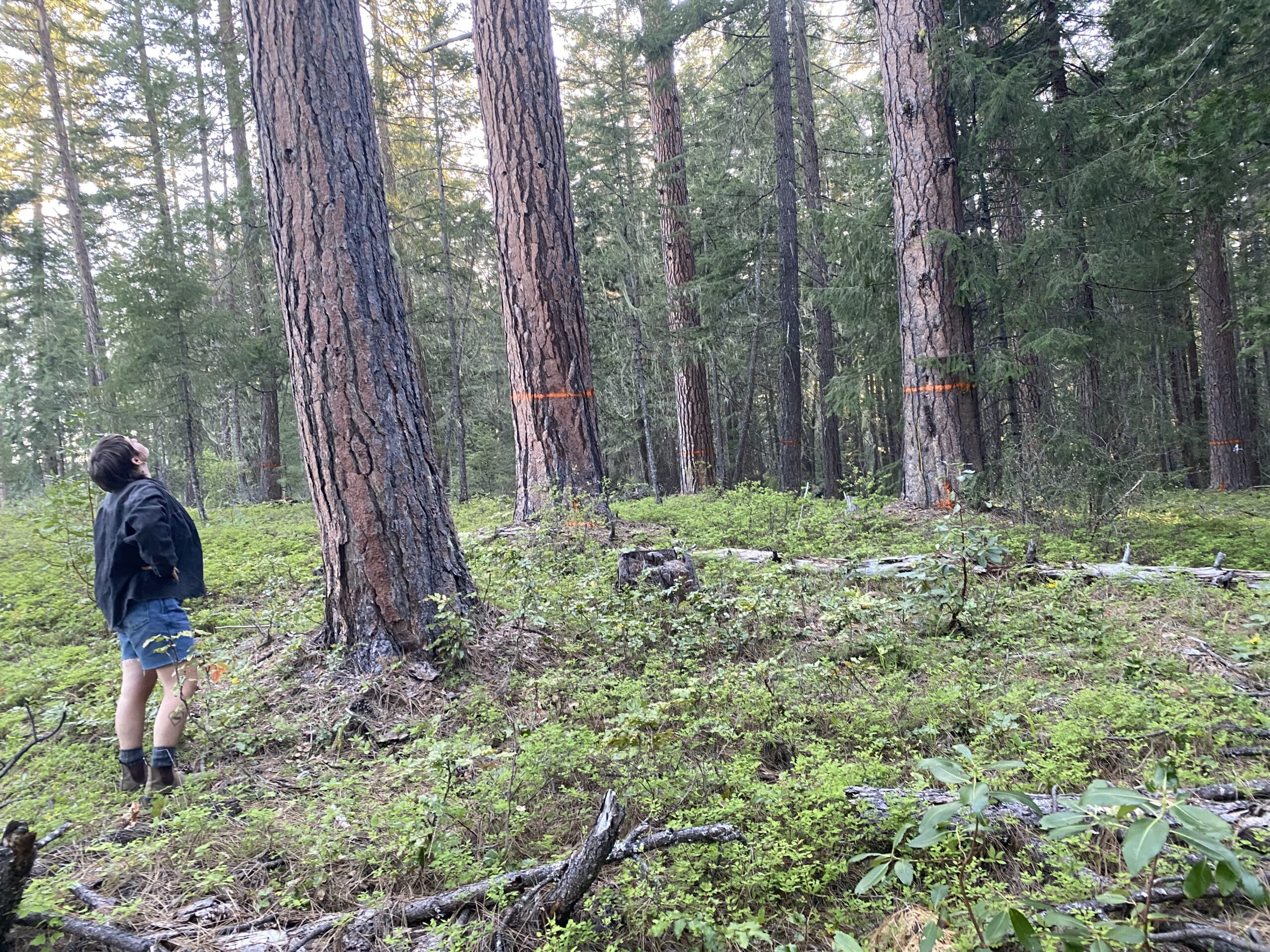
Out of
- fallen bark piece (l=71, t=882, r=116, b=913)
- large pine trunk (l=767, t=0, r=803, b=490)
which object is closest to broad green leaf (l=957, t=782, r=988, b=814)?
fallen bark piece (l=71, t=882, r=116, b=913)

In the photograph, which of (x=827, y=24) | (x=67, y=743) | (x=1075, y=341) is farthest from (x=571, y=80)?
(x=67, y=743)

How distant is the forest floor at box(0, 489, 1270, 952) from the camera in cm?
224

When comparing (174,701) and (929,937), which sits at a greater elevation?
(174,701)

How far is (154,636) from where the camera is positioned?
3.67m

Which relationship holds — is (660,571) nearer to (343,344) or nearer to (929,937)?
(343,344)

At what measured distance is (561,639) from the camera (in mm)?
4695

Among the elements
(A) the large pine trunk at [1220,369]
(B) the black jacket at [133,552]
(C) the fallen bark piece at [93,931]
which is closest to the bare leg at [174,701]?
(B) the black jacket at [133,552]

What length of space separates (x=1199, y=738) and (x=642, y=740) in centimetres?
227

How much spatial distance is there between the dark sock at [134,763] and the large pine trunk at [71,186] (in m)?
15.0

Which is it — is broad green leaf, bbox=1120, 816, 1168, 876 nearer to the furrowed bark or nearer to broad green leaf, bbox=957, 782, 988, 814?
broad green leaf, bbox=957, 782, 988, 814

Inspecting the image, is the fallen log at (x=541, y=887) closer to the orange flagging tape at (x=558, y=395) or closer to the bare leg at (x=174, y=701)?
the bare leg at (x=174, y=701)

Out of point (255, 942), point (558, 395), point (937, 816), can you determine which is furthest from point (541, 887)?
point (558, 395)

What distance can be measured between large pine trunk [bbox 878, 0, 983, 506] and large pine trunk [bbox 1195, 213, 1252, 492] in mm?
8747

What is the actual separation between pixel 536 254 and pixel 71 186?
15.4 m
